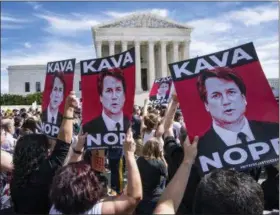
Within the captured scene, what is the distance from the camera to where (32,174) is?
3.11 m

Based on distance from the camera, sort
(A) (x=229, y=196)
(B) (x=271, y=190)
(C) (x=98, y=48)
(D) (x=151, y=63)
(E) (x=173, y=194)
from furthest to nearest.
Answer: (D) (x=151, y=63), (C) (x=98, y=48), (B) (x=271, y=190), (E) (x=173, y=194), (A) (x=229, y=196)

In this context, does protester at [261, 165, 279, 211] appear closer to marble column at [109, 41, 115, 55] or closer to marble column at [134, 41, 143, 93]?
marble column at [134, 41, 143, 93]

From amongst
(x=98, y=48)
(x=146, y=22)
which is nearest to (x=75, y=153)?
(x=98, y=48)

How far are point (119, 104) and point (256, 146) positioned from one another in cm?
157

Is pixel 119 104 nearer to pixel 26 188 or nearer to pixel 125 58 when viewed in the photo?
pixel 125 58

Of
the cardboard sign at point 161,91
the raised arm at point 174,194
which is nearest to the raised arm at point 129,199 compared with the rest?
the raised arm at point 174,194

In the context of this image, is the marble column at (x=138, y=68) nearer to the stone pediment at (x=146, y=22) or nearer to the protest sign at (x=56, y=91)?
the stone pediment at (x=146, y=22)

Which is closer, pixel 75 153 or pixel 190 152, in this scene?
pixel 190 152

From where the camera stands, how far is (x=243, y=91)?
3250 millimetres

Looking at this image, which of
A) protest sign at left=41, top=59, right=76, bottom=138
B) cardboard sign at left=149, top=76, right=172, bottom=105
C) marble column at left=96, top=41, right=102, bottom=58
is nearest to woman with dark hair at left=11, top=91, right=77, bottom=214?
protest sign at left=41, top=59, right=76, bottom=138

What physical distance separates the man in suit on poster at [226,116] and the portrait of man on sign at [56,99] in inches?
81.0

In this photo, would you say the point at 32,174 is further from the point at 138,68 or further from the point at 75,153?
the point at 138,68

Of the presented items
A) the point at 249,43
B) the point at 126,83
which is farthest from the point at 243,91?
the point at 126,83

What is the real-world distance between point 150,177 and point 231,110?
1.22m
